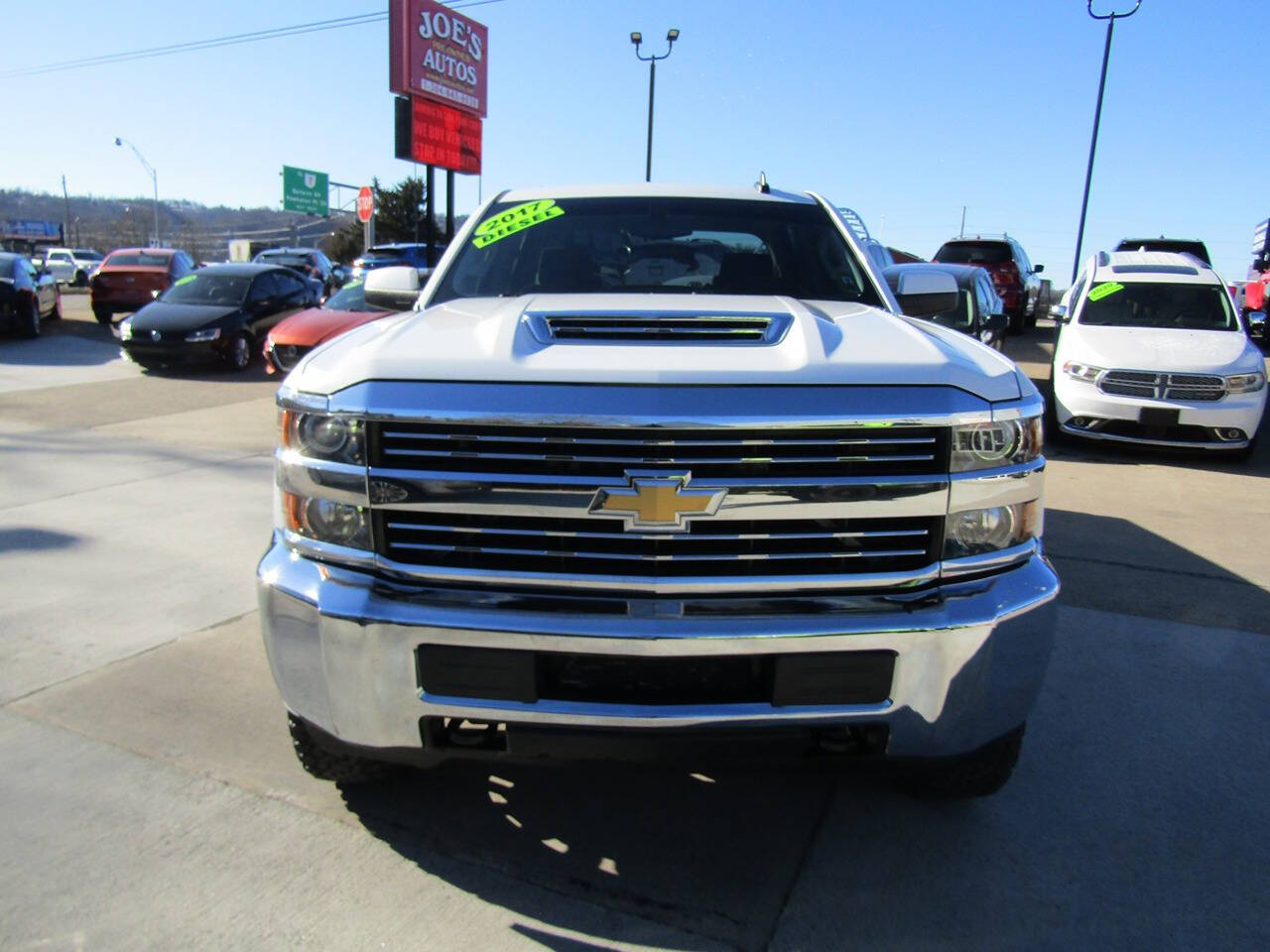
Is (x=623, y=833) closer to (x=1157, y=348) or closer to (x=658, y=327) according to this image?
(x=658, y=327)

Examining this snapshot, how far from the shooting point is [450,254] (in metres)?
3.61

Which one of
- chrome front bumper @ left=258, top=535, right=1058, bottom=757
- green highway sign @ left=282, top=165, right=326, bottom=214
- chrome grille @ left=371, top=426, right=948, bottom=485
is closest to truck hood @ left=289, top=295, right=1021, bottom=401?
chrome grille @ left=371, top=426, right=948, bottom=485

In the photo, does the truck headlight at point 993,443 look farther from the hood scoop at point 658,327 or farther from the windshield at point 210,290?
the windshield at point 210,290

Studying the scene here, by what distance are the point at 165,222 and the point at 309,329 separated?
119m

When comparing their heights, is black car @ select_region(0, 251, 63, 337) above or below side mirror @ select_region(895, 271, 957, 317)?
below

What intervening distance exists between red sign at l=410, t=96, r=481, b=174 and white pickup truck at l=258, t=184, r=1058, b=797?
1596cm

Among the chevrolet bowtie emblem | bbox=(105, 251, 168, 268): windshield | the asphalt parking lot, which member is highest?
bbox=(105, 251, 168, 268): windshield

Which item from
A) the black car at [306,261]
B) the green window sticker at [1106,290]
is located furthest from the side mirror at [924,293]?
the black car at [306,261]

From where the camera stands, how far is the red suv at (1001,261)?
1809 cm

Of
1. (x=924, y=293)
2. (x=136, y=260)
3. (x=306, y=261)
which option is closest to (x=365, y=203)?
(x=306, y=261)

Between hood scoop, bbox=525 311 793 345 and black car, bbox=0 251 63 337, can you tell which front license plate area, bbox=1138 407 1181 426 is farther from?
black car, bbox=0 251 63 337

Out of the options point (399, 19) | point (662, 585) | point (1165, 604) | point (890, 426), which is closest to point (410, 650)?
point (662, 585)

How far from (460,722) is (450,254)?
203cm

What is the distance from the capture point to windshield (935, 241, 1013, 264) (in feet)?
60.5
